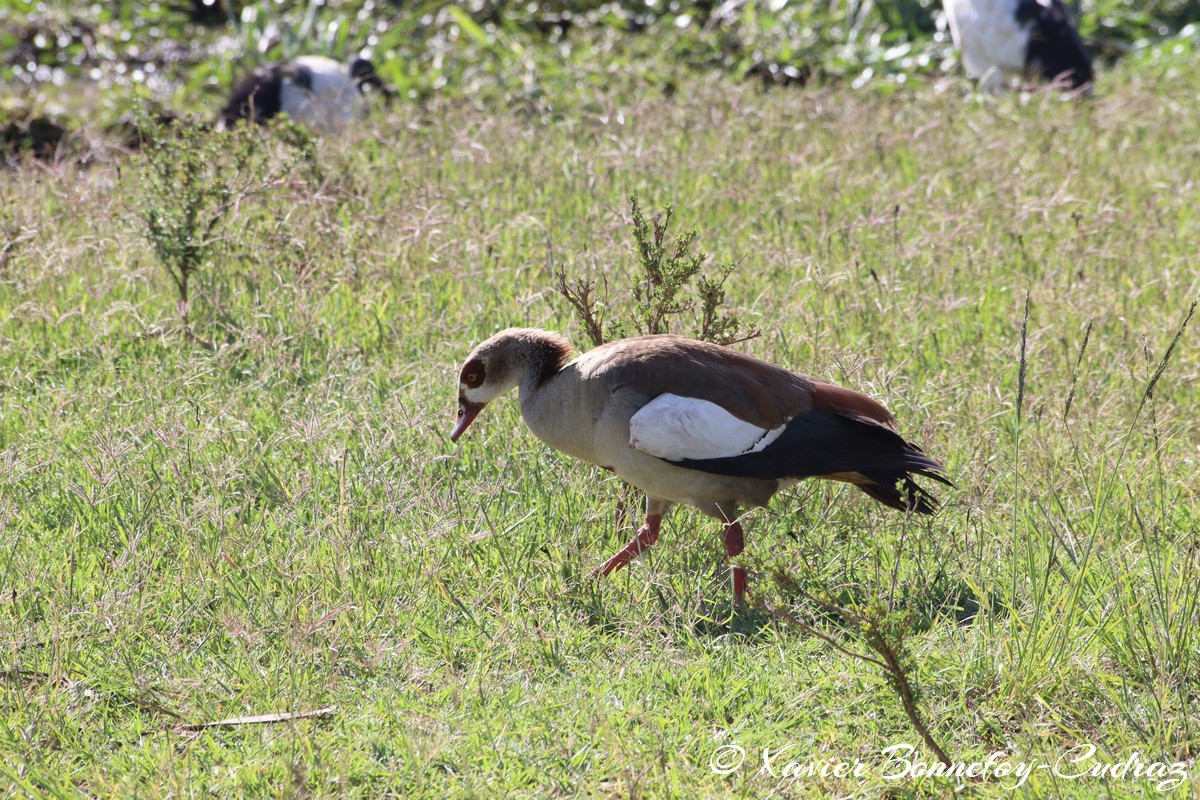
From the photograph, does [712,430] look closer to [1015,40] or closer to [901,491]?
[901,491]

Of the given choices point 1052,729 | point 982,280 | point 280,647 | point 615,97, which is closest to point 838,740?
point 1052,729

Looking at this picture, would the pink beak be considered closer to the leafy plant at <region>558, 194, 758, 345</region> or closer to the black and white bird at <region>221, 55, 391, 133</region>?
the leafy plant at <region>558, 194, 758, 345</region>

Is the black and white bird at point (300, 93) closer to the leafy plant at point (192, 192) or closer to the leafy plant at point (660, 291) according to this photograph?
the leafy plant at point (192, 192)

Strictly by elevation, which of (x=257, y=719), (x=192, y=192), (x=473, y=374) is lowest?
(x=257, y=719)

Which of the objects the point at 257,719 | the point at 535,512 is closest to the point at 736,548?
the point at 535,512

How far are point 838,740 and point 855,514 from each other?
1192mm

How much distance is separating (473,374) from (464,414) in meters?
0.18

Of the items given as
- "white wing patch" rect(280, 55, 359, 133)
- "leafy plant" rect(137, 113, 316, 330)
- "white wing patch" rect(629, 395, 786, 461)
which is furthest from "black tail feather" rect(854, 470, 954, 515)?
"white wing patch" rect(280, 55, 359, 133)

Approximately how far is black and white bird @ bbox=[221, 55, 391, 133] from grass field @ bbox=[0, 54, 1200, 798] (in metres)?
2.19

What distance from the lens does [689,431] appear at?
380cm

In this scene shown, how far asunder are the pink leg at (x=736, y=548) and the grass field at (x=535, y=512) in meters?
0.07

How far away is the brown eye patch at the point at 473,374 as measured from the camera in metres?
4.23

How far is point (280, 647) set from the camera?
3.56 metres

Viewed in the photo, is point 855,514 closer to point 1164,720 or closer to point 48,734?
point 1164,720
